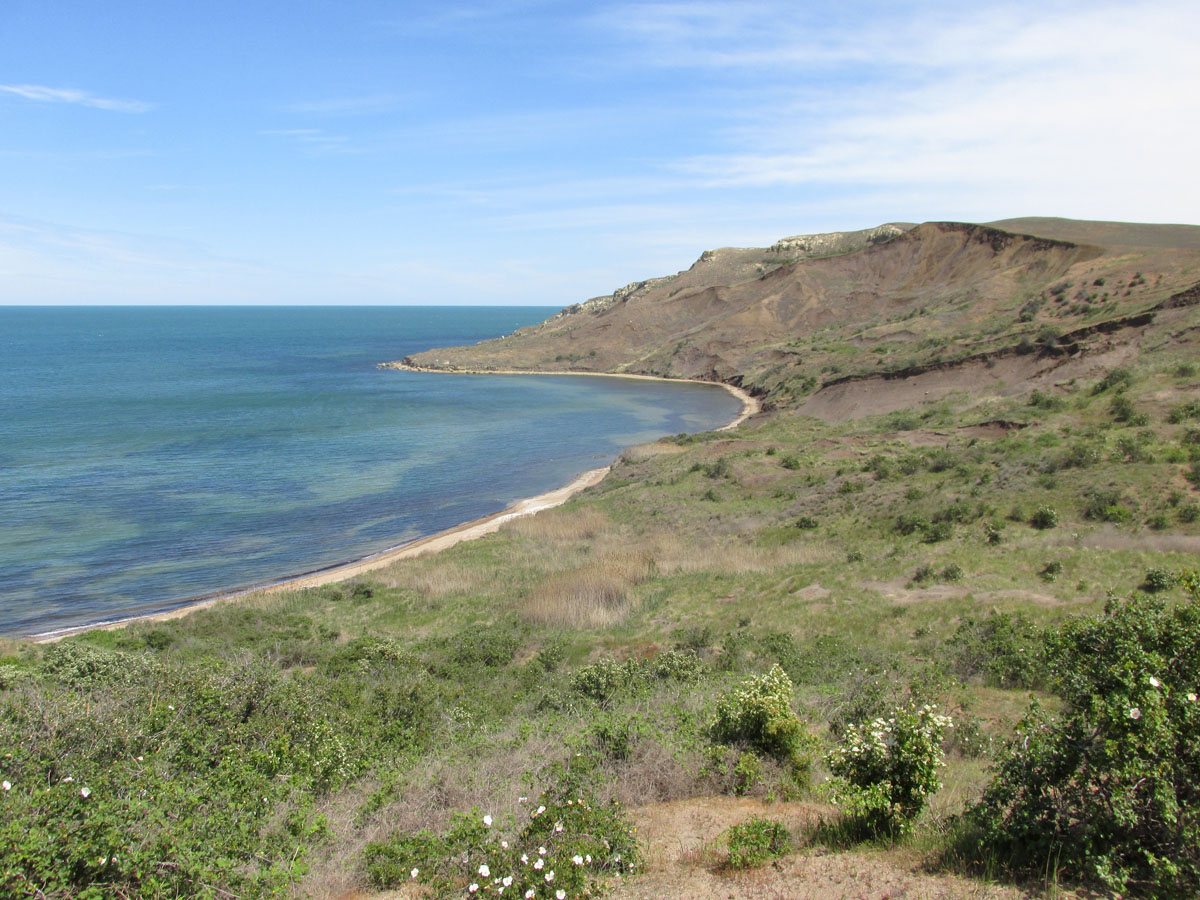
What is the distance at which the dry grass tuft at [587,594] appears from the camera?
56.3 ft

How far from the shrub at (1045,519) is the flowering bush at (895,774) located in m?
14.8

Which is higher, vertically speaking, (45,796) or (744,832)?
(45,796)

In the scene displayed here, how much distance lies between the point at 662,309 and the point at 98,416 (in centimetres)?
6938

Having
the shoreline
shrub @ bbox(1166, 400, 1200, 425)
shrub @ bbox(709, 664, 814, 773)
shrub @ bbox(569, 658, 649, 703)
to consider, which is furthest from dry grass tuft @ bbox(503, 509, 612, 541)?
shrub @ bbox(1166, 400, 1200, 425)

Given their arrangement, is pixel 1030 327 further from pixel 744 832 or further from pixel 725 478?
pixel 744 832

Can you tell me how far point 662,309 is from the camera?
348 feet

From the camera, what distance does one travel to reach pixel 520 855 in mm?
6109

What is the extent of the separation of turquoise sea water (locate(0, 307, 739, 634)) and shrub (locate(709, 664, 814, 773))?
855 inches

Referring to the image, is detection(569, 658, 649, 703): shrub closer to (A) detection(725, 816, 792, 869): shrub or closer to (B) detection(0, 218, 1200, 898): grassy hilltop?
(B) detection(0, 218, 1200, 898): grassy hilltop

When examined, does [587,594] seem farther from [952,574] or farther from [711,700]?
[952,574]

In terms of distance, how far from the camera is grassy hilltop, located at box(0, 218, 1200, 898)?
18.7ft

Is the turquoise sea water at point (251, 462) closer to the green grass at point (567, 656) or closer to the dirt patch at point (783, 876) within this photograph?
the green grass at point (567, 656)

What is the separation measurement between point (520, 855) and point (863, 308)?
8693 centimetres

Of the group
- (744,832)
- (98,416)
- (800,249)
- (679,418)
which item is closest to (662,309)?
(800,249)
